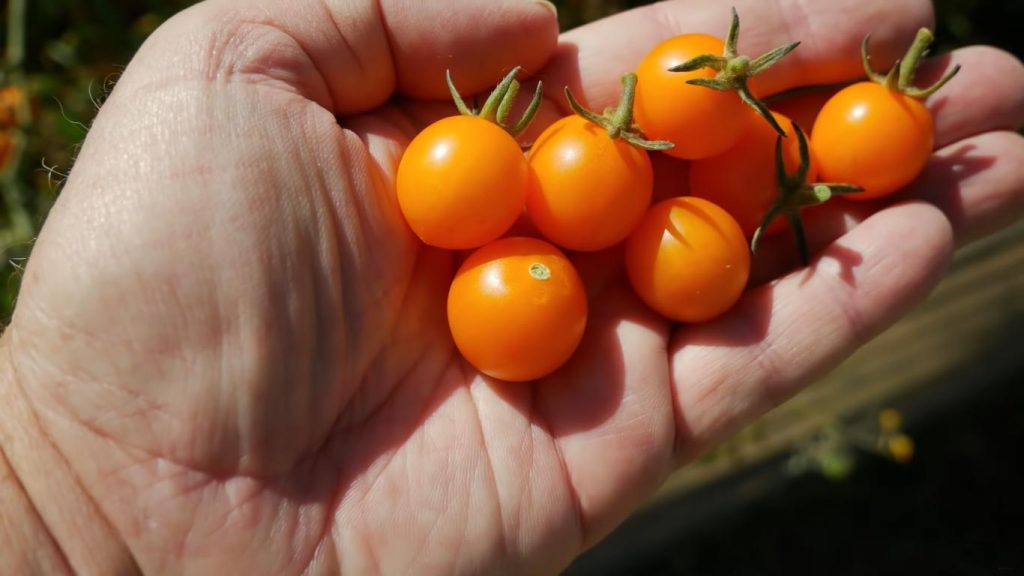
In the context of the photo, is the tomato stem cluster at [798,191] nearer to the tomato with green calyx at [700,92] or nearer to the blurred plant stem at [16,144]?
the tomato with green calyx at [700,92]

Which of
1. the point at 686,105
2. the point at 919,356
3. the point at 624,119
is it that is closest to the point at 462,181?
the point at 624,119

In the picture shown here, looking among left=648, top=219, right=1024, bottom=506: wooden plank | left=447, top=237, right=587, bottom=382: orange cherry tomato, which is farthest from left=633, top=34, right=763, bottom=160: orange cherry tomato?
left=648, top=219, right=1024, bottom=506: wooden plank

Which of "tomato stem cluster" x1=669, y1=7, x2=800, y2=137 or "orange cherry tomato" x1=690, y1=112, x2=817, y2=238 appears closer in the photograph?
"tomato stem cluster" x1=669, y1=7, x2=800, y2=137

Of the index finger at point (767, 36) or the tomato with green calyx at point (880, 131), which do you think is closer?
the tomato with green calyx at point (880, 131)

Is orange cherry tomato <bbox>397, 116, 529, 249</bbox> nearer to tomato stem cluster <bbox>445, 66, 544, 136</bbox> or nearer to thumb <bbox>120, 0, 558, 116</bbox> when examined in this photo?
tomato stem cluster <bbox>445, 66, 544, 136</bbox>

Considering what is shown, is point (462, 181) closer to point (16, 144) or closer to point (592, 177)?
point (592, 177)

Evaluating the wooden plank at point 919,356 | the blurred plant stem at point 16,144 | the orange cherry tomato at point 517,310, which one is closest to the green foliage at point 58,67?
the blurred plant stem at point 16,144
